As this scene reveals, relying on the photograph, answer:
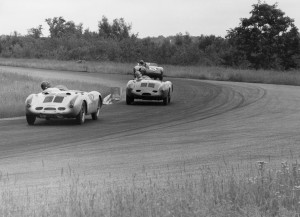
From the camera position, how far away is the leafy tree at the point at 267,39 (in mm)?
61094

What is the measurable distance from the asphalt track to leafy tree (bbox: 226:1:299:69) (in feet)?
124

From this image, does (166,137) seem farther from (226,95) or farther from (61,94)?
(226,95)

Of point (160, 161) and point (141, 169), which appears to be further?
point (160, 161)

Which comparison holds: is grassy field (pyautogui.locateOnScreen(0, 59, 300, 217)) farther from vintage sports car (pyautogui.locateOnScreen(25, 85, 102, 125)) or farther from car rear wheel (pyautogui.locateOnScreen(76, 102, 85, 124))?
car rear wheel (pyautogui.locateOnScreen(76, 102, 85, 124))

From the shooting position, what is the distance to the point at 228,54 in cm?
6525

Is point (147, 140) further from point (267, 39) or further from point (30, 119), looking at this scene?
point (267, 39)

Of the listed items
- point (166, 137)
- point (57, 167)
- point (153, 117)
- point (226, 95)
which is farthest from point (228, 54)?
point (57, 167)

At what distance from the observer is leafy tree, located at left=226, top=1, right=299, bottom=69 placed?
61.1 m

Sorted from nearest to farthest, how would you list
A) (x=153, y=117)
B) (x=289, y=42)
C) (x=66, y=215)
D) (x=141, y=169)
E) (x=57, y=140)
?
(x=66, y=215)
(x=141, y=169)
(x=57, y=140)
(x=153, y=117)
(x=289, y=42)

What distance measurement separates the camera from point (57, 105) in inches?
685

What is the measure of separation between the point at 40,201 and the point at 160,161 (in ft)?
11.9

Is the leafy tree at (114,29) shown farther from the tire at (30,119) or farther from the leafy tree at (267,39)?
the tire at (30,119)

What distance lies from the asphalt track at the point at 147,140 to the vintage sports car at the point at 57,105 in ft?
0.99

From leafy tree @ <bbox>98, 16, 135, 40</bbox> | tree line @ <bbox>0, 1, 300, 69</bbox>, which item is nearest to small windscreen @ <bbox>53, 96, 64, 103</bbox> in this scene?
tree line @ <bbox>0, 1, 300, 69</bbox>
